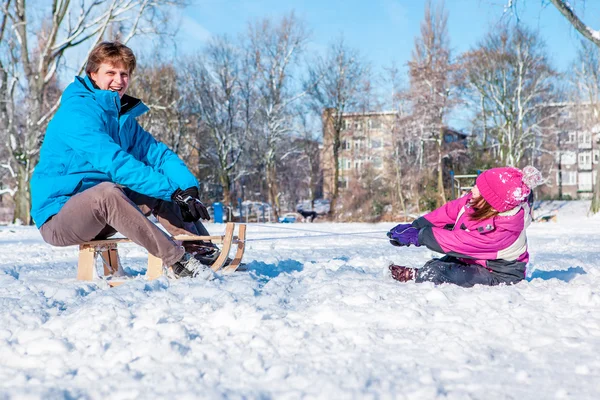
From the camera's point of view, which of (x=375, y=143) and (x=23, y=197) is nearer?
(x=23, y=197)

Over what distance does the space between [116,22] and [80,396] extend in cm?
1636

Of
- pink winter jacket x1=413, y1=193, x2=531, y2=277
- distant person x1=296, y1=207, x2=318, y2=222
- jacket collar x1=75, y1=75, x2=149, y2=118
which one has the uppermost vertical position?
jacket collar x1=75, y1=75, x2=149, y2=118

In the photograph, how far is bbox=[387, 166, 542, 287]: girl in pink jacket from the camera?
3.11 metres

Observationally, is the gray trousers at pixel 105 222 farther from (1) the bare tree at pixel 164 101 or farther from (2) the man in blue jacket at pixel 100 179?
(1) the bare tree at pixel 164 101

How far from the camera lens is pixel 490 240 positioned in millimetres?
3168

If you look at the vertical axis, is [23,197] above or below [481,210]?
above

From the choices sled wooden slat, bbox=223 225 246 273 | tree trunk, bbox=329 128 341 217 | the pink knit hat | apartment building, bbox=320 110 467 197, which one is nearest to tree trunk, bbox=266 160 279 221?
tree trunk, bbox=329 128 341 217

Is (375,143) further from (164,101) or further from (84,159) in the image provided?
(84,159)

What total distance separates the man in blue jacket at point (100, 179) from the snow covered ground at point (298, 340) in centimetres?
29

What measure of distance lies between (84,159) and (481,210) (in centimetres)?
226

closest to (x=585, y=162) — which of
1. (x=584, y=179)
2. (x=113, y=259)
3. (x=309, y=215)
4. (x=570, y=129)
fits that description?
(x=584, y=179)

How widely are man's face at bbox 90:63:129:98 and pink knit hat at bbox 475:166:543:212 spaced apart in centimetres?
219

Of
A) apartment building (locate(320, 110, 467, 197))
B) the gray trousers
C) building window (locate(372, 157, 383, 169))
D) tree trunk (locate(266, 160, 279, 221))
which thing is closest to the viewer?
the gray trousers

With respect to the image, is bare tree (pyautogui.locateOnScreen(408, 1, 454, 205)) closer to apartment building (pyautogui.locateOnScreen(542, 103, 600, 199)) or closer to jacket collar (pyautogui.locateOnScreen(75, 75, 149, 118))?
apartment building (pyautogui.locateOnScreen(542, 103, 600, 199))
